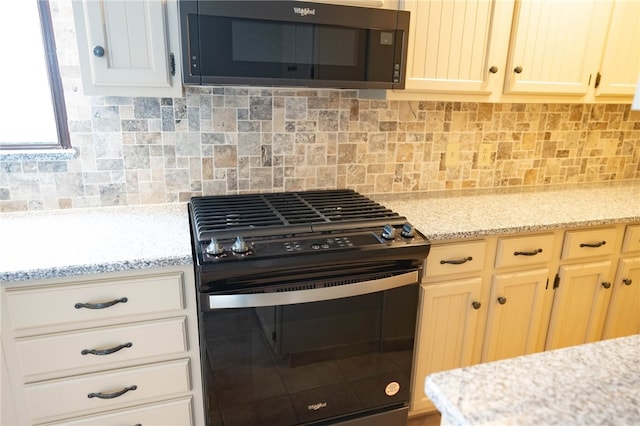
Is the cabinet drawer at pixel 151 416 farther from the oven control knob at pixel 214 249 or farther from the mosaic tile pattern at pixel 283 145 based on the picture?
the mosaic tile pattern at pixel 283 145

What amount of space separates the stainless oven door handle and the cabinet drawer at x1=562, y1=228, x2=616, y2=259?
838 millimetres

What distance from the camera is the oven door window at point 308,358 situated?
1436mm

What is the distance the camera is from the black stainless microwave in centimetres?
143

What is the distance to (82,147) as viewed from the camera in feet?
5.85

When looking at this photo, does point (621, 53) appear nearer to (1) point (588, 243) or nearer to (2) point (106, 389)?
(1) point (588, 243)

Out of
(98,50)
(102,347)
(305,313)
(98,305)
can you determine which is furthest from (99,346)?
(98,50)

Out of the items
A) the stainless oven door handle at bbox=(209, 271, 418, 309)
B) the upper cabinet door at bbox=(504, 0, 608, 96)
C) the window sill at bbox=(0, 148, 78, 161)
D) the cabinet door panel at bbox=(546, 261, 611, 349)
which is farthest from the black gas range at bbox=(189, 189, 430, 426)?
the upper cabinet door at bbox=(504, 0, 608, 96)

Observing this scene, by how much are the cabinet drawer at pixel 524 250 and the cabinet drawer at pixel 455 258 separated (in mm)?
99

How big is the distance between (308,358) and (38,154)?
133 centimetres

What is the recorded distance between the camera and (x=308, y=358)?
1.53 meters

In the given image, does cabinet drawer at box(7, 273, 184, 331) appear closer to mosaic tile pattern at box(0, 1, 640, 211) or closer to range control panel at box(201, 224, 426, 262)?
range control panel at box(201, 224, 426, 262)

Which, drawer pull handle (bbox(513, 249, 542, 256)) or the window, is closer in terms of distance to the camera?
the window

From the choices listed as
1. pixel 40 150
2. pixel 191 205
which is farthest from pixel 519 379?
pixel 40 150

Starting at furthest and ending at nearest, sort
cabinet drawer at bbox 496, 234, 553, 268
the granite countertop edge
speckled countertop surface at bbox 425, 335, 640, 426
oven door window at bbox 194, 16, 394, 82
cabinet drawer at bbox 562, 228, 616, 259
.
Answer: cabinet drawer at bbox 562, 228, 616, 259 < cabinet drawer at bbox 496, 234, 553, 268 < oven door window at bbox 194, 16, 394, 82 < the granite countertop edge < speckled countertop surface at bbox 425, 335, 640, 426
